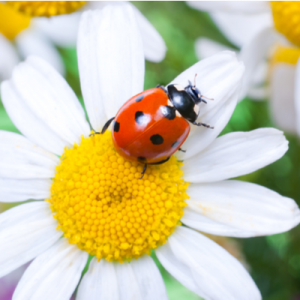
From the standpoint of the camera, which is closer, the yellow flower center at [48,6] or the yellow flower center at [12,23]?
the yellow flower center at [48,6]

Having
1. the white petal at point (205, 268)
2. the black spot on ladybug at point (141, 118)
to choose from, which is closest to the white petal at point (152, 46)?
the black spot on ladybug at point (141, 118)

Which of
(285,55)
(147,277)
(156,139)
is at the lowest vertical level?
(147,277)

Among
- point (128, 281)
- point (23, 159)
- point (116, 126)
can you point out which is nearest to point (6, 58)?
point (23, 159)

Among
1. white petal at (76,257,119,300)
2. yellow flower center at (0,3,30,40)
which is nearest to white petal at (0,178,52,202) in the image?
white petal at (76,257,119,300)

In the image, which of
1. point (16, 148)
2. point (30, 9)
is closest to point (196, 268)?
point (16, 148)

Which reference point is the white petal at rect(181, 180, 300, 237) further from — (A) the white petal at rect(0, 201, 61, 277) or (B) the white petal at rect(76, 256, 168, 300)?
(A) the white petal at rect(0, 201, 61, 277)

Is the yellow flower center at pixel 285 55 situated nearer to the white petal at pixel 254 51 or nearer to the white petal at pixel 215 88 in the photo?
the white petal at pixel 254 51

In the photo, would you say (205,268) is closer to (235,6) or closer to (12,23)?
(235,6)

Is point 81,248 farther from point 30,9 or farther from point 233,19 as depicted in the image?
point 233,19
